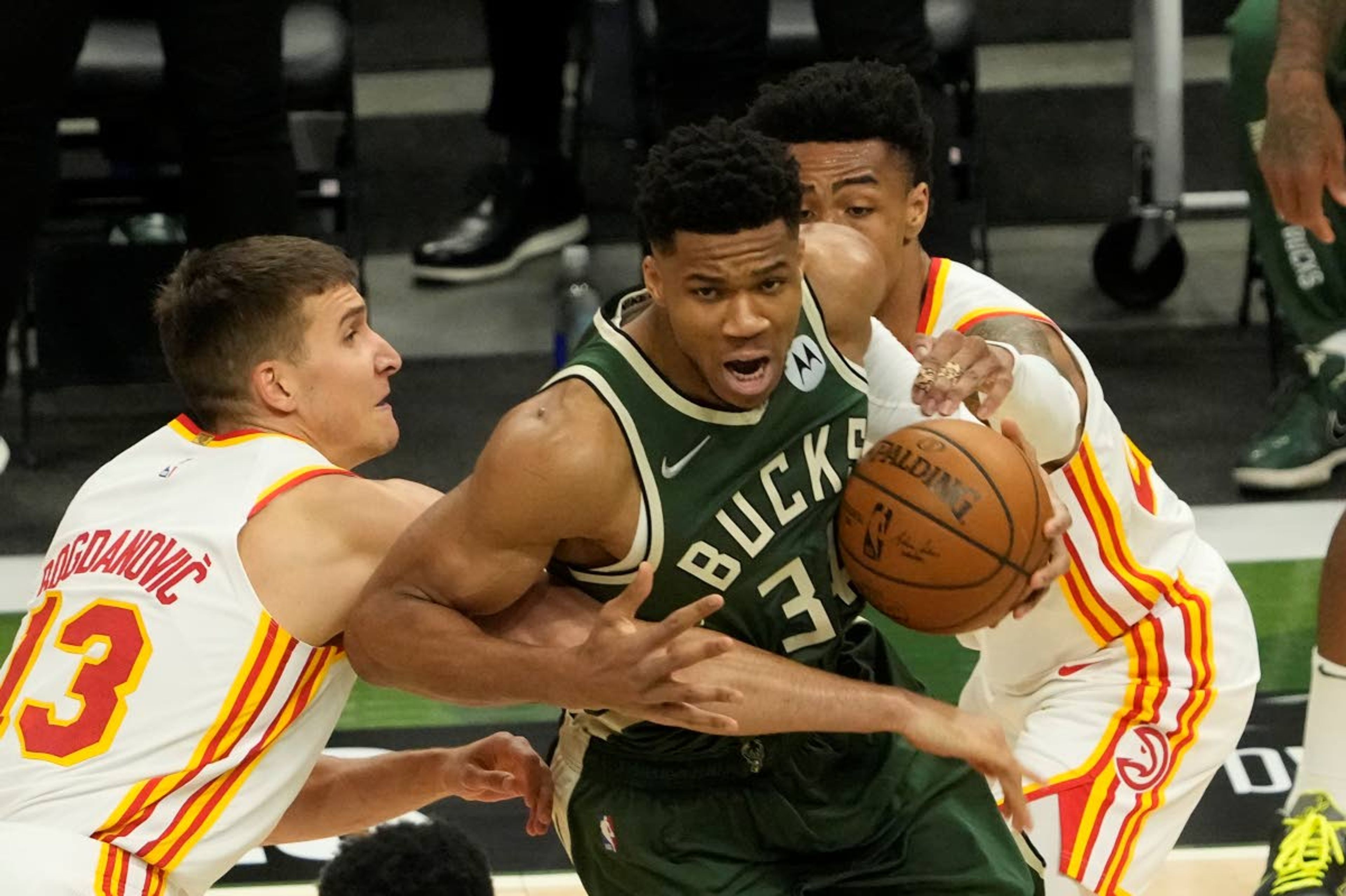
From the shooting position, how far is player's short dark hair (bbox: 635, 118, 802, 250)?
2.91 m

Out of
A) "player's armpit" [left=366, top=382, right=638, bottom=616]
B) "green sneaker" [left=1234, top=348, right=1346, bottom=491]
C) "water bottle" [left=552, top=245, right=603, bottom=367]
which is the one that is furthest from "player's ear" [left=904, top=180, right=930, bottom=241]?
"water bottle" [left=552, top=245, right=603, bottom=367]

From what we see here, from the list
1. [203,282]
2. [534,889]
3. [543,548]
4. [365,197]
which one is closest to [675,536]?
[543,548]

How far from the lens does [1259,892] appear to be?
12.6 ft

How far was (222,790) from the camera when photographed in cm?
310

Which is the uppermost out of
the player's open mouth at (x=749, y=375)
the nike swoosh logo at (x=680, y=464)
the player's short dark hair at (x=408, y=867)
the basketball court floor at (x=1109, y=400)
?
the player's open mouth at (x=749, y=375)

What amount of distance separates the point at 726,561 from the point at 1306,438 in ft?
11.3

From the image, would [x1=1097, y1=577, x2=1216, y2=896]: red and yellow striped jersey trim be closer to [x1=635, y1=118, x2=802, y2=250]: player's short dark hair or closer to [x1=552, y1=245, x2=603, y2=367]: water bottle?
[x1=635, y1=118, x2=802, y2=250]: player's short dark hair

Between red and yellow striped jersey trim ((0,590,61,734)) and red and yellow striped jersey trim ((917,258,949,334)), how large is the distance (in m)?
1.47

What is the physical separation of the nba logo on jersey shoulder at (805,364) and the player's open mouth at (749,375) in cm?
10

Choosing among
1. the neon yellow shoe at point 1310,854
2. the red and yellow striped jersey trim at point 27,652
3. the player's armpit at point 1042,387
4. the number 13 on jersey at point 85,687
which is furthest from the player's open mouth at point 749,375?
the neon yellow shoe at point 1310,854

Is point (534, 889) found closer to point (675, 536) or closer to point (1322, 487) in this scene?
point (675, 536)

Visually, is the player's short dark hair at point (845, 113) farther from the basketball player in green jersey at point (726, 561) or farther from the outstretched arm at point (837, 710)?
the outstretched arm at point (837, 710)

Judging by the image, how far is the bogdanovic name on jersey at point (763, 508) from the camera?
3.01 meters

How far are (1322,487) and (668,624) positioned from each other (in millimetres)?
3837
